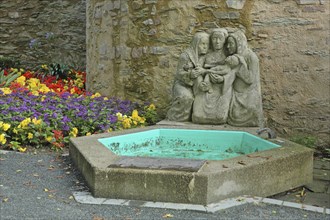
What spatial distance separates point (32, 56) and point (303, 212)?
27.3 feet

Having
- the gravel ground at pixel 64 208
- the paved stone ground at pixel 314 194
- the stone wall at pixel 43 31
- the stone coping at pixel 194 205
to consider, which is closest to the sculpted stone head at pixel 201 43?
the paved stone ground at pixel 314 194

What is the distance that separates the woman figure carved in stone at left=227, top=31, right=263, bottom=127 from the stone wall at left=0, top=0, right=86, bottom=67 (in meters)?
4.98

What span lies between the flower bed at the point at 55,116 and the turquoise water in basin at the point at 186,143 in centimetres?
69

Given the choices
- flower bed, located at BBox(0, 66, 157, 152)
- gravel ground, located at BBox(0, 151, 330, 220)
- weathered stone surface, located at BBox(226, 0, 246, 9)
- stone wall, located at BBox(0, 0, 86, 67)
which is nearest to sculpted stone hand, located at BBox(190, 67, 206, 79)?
flower bed, located at BBox(0, 66, 157, 152)

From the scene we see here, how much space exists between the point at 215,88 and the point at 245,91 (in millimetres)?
358

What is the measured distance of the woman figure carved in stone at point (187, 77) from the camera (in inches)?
221

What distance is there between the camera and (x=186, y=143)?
198 inches

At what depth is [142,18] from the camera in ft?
21.3

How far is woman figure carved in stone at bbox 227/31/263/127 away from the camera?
543 centimetres

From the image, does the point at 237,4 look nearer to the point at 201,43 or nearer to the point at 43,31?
the point at 201,43

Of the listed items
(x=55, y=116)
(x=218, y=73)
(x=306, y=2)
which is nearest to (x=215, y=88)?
(x=218, y=73)

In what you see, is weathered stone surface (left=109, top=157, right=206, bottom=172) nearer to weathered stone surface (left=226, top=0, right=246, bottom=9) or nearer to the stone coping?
the stone coping

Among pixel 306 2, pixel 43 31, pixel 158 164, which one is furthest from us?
pixel 43 31

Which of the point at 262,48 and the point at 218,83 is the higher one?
the point at 262,48
